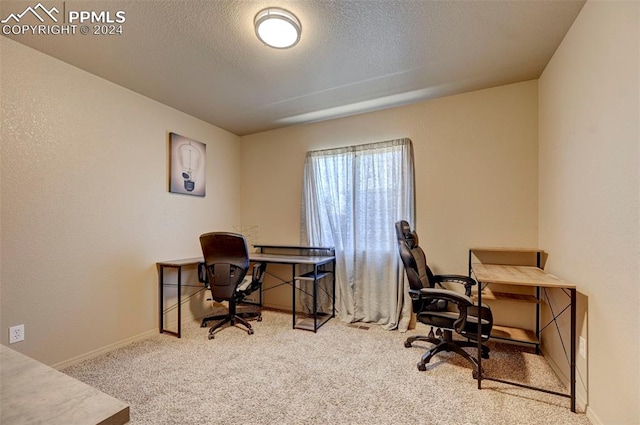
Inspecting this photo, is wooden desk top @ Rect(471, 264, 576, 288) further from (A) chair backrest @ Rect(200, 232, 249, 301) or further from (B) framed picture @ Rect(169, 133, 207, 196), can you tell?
(B) framed picture @ Rect(169, 133, 207, 196)

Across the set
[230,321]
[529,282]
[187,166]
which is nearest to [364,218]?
[529,282]

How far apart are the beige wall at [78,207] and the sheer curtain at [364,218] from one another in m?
1.75

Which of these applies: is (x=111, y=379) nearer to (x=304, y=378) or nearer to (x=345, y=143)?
(x=304, y=378)

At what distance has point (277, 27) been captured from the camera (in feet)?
6.26

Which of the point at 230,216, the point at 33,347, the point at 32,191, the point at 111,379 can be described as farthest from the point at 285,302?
the point at 32,191

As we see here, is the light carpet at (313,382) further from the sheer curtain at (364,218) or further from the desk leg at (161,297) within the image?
the sheer curtain at (364,218)

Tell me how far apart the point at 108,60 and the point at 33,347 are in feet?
7.63

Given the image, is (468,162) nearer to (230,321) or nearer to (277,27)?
(277,27)

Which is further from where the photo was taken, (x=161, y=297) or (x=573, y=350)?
(x=161, y=297)

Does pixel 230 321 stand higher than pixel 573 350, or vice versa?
pixel 573 350

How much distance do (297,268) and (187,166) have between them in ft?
6.21

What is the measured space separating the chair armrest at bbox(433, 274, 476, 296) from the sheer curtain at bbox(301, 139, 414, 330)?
418 mm

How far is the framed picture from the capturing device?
3307mm

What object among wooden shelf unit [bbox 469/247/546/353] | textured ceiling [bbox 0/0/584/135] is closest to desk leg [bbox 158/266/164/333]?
textured ceiling [bbox 0/0/584/135]
